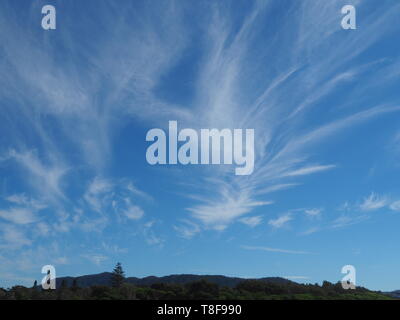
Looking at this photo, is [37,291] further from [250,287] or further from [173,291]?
[250,287]

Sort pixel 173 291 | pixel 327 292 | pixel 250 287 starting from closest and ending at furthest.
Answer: pixel 173 291
pixel 250 287
pixel 327 292

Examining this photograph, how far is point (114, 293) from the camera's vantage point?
50.9 metres

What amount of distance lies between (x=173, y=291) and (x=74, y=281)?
41.9ft
